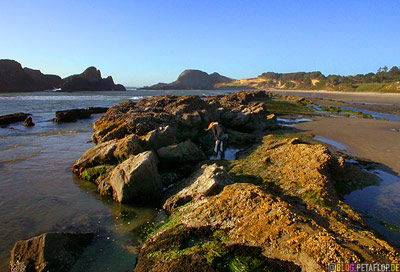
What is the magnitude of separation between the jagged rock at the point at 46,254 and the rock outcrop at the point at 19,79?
10510 cm

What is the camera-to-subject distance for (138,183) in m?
6.71

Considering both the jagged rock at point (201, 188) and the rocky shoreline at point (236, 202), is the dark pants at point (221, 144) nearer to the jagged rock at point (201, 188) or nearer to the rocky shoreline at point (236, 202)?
the rocky shoreline at point (236, 202)

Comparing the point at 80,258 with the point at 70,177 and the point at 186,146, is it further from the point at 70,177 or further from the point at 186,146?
the point at 186,146

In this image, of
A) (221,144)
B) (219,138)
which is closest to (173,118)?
(219,138)

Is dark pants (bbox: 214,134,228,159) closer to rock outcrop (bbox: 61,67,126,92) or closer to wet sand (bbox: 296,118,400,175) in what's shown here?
wet sand (bbox: 296,118,400,175)

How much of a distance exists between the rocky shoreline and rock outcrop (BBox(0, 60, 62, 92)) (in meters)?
102

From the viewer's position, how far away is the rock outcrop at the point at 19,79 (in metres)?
88.2

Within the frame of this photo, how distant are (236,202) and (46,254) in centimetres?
346

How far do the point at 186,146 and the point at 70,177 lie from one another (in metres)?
4.23

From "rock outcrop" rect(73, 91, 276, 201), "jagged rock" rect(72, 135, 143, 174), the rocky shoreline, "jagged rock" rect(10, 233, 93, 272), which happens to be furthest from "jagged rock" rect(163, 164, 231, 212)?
"jagged rock" rect(72, 135, 143, 174)

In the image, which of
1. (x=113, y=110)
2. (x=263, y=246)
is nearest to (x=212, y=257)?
(x=263, y=246)

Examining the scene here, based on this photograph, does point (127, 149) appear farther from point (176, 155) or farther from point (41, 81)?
point (41, 81)

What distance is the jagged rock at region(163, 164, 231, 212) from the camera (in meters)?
5.88

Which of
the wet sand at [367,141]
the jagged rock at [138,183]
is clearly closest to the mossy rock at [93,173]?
the jagged rock at [138,183]
